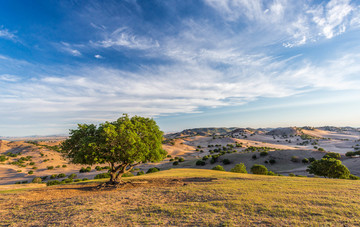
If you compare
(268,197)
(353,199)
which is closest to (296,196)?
(268,197)

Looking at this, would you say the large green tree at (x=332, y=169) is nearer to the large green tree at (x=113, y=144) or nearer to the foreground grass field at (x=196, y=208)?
the foreground grass field at (x=196, y=208)

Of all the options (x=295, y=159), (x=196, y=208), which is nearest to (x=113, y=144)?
(x=196, y=208)

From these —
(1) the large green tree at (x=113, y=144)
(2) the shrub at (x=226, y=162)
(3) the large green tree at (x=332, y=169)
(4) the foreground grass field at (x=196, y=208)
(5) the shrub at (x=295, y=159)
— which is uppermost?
(1) the large green tree at (x=113, y=144)

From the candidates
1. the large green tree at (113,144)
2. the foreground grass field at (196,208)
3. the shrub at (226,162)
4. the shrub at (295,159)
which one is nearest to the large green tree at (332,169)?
the foreground grass field at (196,208)

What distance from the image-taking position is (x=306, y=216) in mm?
8641

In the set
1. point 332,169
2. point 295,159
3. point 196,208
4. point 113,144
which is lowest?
point 295,159

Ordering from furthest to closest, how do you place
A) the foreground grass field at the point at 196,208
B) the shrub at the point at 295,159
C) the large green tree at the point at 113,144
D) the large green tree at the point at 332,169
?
1. the shrub at the point at 295,159
2. the large green tree at the point at 332,169
3. the large green tree at the point at 113,144
4. the foreground grass field at the point at 196,208

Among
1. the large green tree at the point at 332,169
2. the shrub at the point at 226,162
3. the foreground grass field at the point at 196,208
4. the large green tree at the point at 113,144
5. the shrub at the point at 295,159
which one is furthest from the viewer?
the shrub at the point at 226,162

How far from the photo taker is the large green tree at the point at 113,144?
15.7 m

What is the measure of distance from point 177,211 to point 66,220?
6.58 m

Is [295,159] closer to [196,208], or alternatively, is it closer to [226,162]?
[226,162]

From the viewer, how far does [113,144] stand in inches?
634

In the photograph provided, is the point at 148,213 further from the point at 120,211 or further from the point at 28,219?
the point at 28,219

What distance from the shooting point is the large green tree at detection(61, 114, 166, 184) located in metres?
15.7
